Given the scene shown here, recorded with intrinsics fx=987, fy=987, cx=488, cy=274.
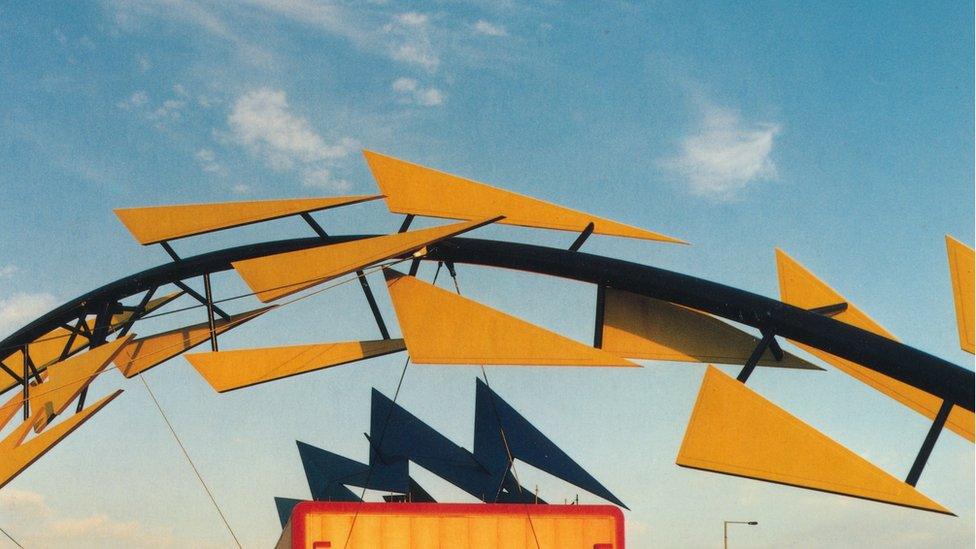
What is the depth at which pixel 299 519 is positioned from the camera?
13.0 metres

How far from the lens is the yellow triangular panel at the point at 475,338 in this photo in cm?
1248

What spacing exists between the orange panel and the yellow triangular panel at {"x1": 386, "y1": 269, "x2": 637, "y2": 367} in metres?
0.82

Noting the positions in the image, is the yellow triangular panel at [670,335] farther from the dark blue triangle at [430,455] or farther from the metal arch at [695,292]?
the dark blue triangle at [430,455]

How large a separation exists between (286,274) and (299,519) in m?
3.33

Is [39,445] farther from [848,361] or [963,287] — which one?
[963,287]

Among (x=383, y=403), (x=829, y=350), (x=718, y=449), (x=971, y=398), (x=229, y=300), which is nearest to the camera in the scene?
(x=718, y=449)

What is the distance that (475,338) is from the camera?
12.8m

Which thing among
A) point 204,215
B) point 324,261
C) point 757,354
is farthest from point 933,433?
point 204,215

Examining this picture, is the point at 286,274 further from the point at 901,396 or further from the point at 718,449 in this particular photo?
the point at 901,396

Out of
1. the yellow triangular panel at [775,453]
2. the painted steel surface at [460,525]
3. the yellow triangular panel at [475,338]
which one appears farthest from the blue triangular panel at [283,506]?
the yellow triangular panel at [775,453]

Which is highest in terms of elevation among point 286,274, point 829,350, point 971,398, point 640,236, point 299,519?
point 640,236

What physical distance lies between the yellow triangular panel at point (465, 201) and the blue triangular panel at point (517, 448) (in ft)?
16.1

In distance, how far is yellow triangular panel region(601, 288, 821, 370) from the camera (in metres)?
14.2

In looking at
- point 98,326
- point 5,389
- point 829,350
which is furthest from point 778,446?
point 5,389
